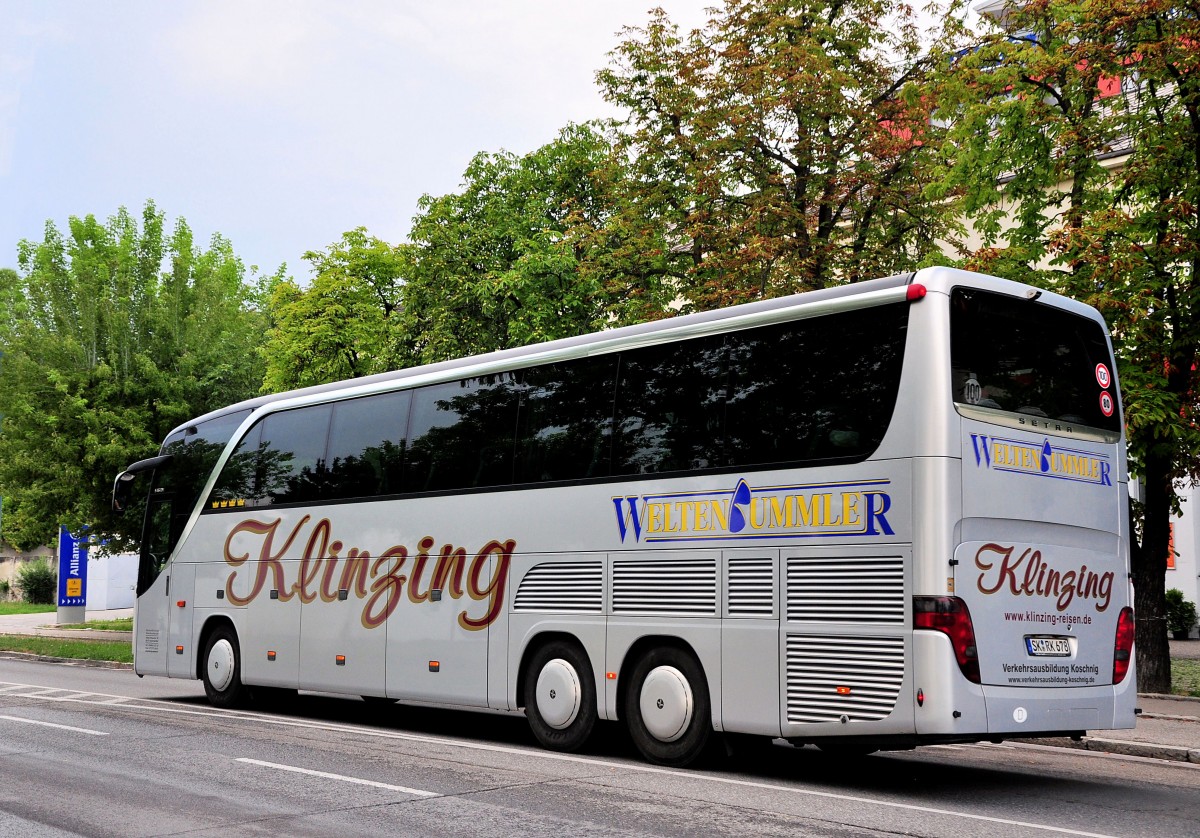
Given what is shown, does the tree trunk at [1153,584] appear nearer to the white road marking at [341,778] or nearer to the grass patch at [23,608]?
the white road marking at [341,778]

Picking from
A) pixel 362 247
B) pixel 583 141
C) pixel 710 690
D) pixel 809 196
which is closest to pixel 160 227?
pixel 362 247

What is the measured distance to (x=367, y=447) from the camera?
1507 centimetres

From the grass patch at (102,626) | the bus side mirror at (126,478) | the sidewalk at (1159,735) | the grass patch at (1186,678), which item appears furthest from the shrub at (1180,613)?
the grass patch at (102,626)

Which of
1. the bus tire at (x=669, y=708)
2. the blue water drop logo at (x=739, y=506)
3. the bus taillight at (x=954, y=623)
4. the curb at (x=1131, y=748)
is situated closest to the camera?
the bus taillight at (x=954, y=623)

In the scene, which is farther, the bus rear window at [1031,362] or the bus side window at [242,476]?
the bus side window at [242,476]

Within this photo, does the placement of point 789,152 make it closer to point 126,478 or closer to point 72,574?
point 126,478

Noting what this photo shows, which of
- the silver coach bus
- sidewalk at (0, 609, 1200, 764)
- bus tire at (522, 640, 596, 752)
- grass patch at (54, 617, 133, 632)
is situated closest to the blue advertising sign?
grass patch at (54, 617, 133, 632)

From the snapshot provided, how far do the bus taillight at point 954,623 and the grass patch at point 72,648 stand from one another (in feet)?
66.3

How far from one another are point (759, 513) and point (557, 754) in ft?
10.5

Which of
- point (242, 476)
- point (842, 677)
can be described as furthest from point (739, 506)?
point (242, 476)

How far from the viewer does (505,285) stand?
92.1 ft

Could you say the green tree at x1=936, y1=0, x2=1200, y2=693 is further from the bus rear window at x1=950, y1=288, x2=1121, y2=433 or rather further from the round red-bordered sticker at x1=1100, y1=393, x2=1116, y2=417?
the bus rear window at x1=950, y1=288, x2=1121, y2=433

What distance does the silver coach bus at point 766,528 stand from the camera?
9.68 metres

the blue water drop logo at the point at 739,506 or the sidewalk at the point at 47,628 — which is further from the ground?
the blue water drop logo at the point at 739,506
